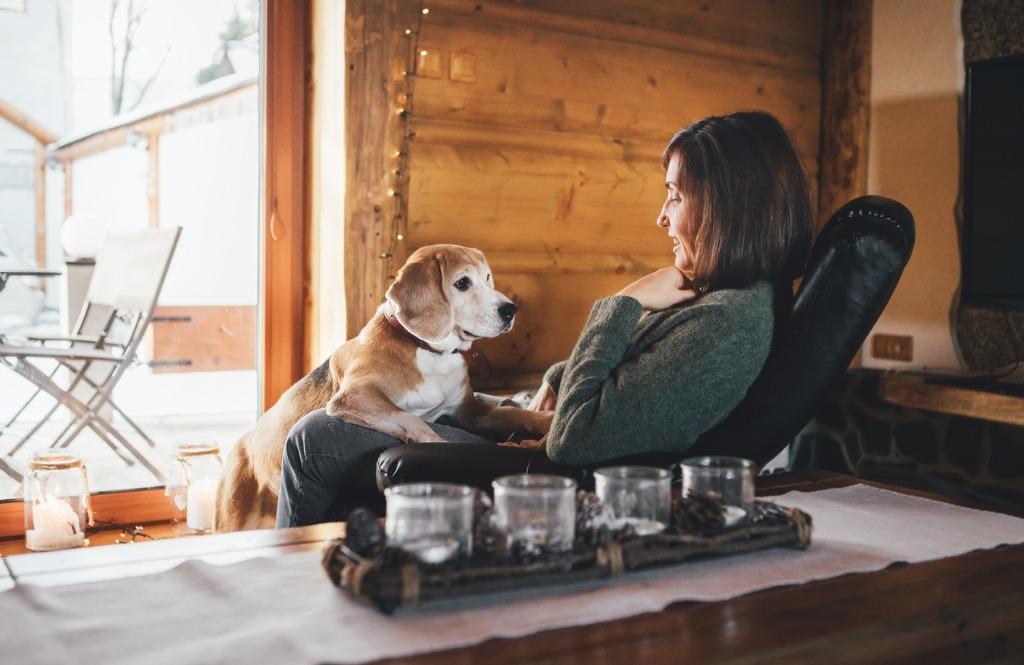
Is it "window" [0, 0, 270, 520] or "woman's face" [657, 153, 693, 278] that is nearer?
"woman's face" [657, 153, 693, 278]

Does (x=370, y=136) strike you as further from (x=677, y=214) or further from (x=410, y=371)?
(x=677, y=214)

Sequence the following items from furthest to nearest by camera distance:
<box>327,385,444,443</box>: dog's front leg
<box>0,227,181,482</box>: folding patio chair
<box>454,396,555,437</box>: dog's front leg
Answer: <box>0,227,181,482</box>: folding patio chair < <box>454,396,555,437</box>: dog's front leg < <box>327,385,444,443</box>: dog's front leg

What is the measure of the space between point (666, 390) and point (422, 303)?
956 mm

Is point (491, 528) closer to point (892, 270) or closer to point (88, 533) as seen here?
point (892, 270)

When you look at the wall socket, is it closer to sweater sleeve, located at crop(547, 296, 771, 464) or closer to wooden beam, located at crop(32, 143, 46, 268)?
sweater sleeve, located at crop(547, 296, 771, 464)

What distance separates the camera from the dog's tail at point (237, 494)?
259cm

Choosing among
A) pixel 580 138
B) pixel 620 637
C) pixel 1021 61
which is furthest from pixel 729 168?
pixel 1021 61

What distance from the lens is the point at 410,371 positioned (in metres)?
2.52

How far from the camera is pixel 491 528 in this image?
3.68ft

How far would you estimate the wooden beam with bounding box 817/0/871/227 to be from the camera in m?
4.35

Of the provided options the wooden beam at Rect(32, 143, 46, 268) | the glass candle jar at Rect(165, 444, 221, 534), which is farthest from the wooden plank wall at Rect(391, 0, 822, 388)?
the wooden beam at Rect(32, 143, 46, 268)

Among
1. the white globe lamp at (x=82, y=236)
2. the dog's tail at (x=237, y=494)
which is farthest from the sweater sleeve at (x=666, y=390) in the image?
the white globe lamp at (x=82, y=236)

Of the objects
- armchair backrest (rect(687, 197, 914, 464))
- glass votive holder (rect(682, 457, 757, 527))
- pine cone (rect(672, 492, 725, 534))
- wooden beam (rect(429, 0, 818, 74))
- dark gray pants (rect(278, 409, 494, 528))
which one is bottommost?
dark gray pants (rect(278, 409, 494, 528))

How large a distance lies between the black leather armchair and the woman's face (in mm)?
268
